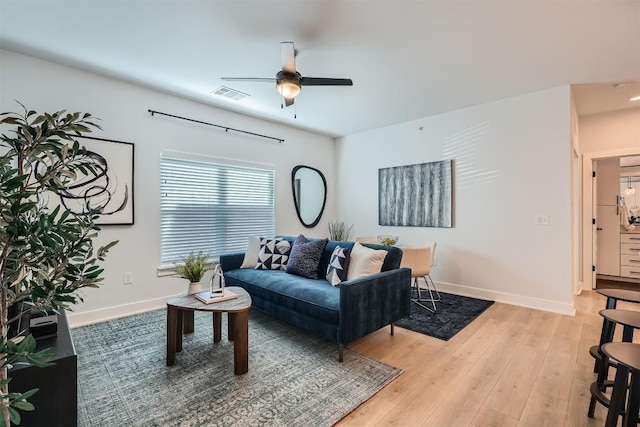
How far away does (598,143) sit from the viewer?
4.30 meters

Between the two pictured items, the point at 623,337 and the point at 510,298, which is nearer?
the point at 623,337

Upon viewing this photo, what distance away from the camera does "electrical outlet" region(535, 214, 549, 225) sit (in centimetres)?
360

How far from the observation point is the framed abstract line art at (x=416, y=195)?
14.6ft

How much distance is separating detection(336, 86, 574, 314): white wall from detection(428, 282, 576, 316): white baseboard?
11 mm

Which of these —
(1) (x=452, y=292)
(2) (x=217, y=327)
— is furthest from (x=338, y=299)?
(1) (x=452, y=292)

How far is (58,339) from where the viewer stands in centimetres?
157

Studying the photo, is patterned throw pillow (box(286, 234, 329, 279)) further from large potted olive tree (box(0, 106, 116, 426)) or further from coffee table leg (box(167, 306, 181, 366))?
large potted olive tree (box(0, 106, 116, 426))

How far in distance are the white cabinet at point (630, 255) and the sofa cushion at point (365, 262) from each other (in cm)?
477

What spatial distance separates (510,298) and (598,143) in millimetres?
2639

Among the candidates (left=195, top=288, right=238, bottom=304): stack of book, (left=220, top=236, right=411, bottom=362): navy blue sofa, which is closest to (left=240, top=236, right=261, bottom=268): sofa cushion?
(left=220, top=236, right=411, bottom=362): navy blue sofa

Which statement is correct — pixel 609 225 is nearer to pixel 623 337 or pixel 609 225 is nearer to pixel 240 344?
pixel 623 337

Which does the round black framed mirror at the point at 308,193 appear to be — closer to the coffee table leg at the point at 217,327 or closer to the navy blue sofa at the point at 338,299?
the navy blue sofa at the point at 338,299

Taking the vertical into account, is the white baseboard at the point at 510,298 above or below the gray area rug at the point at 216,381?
above

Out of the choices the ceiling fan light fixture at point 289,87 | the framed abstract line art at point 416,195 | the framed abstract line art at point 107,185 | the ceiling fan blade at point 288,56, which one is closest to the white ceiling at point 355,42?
the ceiling fan blade at point 288,56
